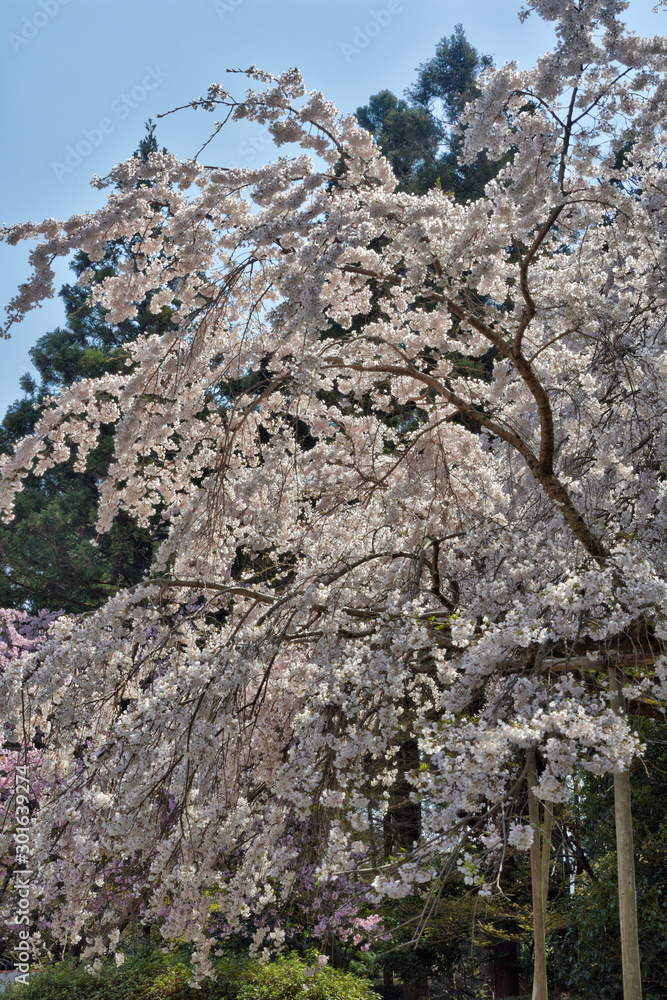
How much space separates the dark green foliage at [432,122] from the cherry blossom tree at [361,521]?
8.19m

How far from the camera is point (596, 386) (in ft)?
15.4

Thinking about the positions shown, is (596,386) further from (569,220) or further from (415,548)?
(415,548)

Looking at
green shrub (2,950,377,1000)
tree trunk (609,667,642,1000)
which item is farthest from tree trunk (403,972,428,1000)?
tree trunk (609,667,642,1000)

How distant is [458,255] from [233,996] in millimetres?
5423

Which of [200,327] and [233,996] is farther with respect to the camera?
[233,996]

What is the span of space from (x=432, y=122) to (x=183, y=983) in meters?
15.2

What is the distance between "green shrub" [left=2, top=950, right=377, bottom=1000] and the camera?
5852 millimetres

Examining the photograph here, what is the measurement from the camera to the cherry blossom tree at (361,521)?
123 inches

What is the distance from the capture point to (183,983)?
6.16 meters

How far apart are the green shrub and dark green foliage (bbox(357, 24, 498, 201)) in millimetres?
9972

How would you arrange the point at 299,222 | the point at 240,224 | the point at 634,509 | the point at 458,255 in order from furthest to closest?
the point at 634,509 < the point at 240,224 < the point at 458,255 < the point at 299,222

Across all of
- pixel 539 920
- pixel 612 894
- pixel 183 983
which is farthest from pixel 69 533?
pixel 539 920

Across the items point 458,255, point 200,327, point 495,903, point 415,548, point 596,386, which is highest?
point 596,386

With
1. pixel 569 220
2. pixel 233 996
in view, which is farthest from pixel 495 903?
pixel 569 220
